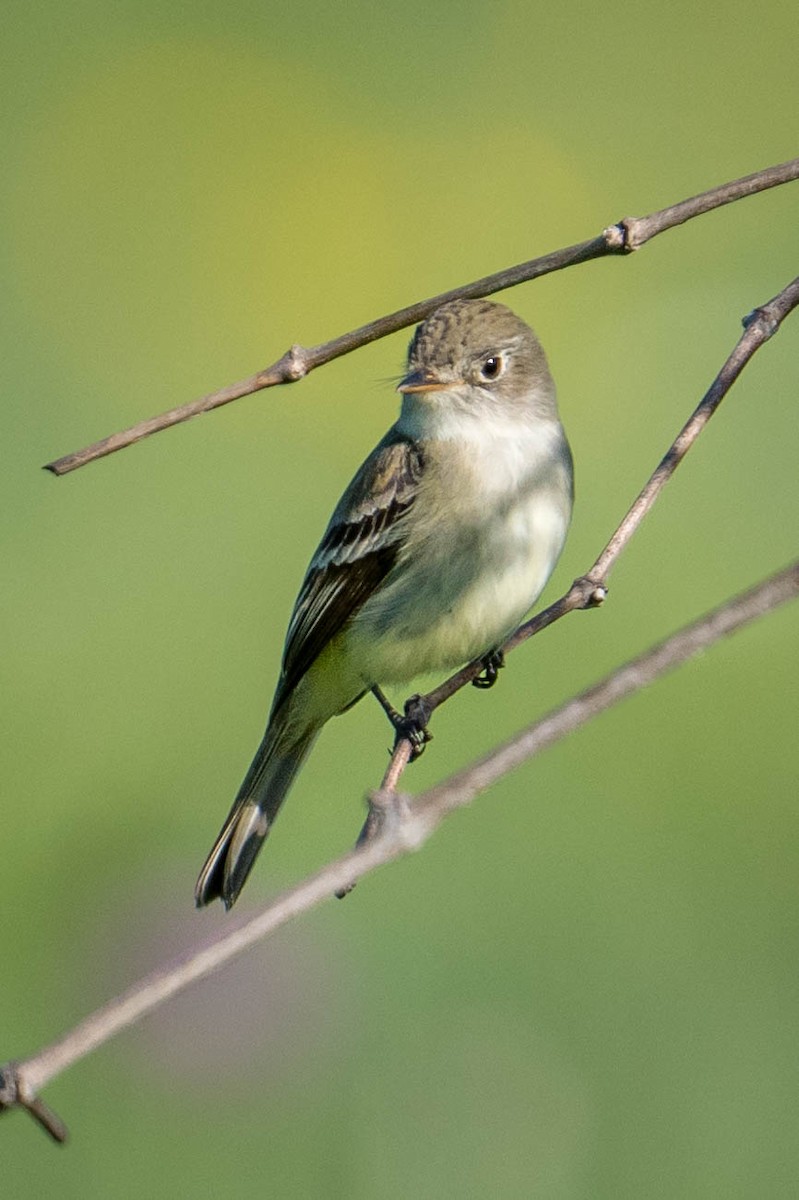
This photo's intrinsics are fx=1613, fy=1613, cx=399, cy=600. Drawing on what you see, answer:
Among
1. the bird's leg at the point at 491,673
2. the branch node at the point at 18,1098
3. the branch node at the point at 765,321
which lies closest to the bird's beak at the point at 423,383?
the bird's leg at the point at 491,673

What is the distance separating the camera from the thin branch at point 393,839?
3.49 feet

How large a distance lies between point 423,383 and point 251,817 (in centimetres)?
98

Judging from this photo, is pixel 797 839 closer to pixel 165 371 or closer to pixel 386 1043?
pixel 386 1043

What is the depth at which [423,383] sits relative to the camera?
333 cm

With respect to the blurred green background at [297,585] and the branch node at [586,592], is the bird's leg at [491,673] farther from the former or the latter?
the branch node at [586,592]

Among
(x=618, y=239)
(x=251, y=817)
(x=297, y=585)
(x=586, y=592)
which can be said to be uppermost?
(x=618, y=239)

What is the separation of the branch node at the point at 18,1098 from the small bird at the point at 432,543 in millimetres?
2103

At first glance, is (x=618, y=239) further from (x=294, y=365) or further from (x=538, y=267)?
(x=294, y=365)

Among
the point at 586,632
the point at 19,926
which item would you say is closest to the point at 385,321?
the point at 19,926

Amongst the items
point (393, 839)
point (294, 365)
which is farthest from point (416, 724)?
point (393, 839)

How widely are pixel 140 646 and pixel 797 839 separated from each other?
208 centimetres

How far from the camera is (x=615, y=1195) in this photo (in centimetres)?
340

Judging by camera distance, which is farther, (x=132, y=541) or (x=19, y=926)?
(x=132, y=541)

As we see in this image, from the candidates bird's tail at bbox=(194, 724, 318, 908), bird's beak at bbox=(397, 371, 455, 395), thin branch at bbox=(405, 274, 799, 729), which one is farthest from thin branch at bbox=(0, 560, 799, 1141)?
bird's beak at bbox=(397, 371, 455, 395)
